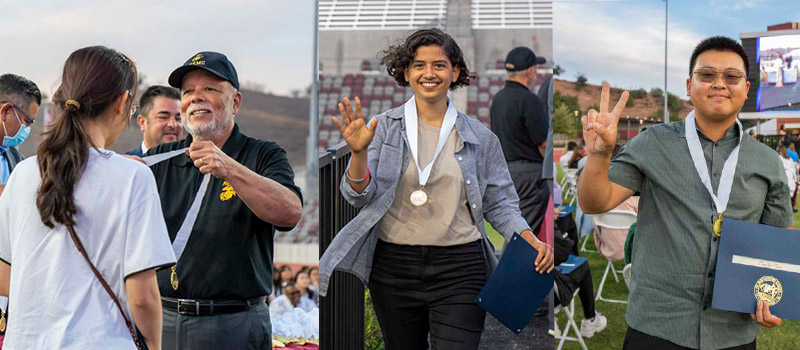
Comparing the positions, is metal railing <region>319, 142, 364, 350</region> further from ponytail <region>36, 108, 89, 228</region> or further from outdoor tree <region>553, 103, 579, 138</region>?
ponytail <region>36, 108, 89, 228</region>

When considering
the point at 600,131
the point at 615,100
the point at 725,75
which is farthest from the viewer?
the point at 615,100

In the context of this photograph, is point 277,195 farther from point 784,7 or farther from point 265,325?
point 784,7

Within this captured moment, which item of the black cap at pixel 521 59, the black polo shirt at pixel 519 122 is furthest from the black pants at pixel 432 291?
the black cap at pixel 521 59

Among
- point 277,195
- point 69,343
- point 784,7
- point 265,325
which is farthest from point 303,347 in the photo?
point 784,7

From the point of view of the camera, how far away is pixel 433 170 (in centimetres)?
321

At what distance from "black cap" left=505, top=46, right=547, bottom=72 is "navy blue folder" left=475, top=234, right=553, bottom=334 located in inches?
83.9

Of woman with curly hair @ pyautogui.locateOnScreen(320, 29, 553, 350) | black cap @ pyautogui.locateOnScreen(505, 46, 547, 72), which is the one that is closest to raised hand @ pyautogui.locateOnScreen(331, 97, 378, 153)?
woman with curly hair @ pyautogui.locateOnScreen(320, 29, 553, 350)

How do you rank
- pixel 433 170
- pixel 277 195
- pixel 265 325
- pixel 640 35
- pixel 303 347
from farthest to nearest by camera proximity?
pixel 640 35 < pixel 303 347 < pixel 433 170 < pixel 265 325 < pixel 277 195

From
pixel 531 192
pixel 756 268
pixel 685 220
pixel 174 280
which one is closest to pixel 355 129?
pixel 174 280

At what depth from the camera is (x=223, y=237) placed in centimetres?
251

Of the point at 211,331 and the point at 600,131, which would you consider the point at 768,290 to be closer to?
the point at 600,131

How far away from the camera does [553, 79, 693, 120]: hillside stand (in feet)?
13.7

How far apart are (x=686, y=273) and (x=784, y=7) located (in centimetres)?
213

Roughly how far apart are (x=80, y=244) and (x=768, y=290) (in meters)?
2.00
